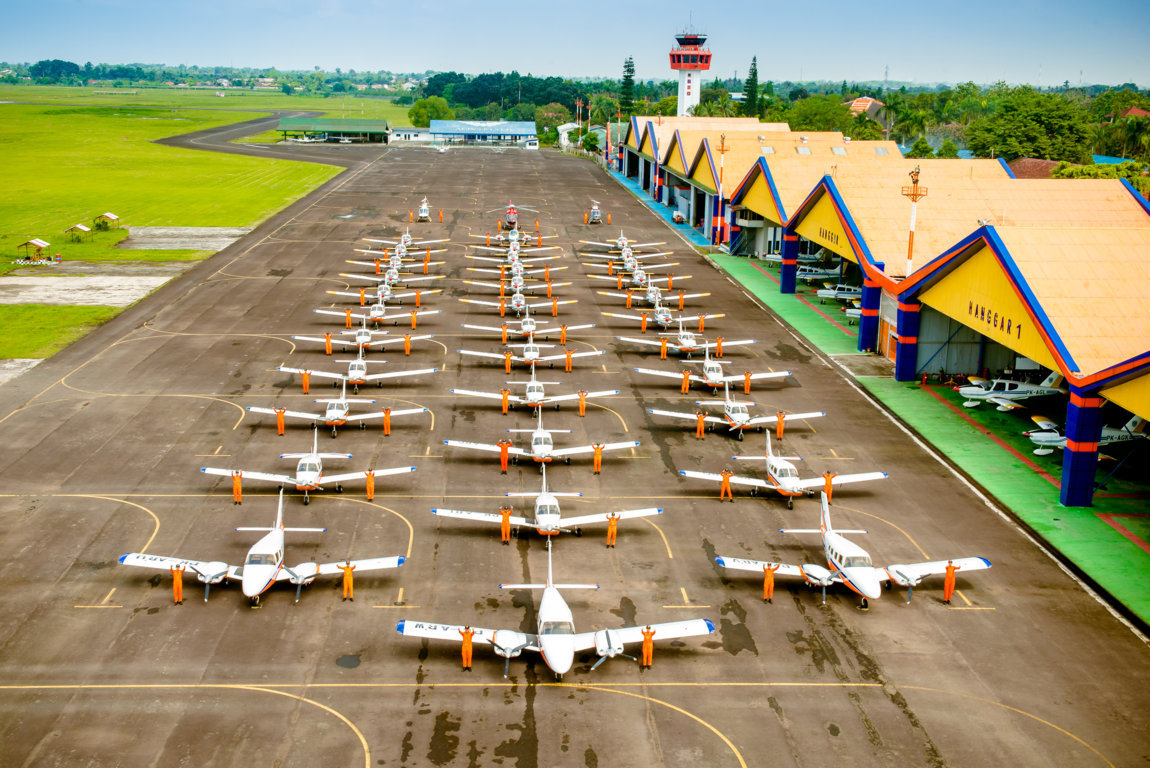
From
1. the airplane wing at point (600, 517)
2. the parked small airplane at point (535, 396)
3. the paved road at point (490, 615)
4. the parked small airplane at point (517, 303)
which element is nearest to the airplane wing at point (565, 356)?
the paved road at point (490, 615)

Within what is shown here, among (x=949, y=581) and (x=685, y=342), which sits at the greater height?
(x=685, y=342)

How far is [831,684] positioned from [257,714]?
21.3 metres

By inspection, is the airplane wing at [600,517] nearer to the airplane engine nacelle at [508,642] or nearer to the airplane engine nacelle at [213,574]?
the airplane engine nacelle at [508,642]

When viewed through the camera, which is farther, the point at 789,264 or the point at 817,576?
the point at 789,264

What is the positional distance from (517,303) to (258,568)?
50.6m

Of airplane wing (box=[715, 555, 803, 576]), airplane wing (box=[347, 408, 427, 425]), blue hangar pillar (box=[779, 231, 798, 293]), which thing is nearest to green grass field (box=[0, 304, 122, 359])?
airplane wing (box=[347, 408, 427, 425])

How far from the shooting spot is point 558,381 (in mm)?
71375

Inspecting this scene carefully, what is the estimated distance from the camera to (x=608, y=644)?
1426 inches

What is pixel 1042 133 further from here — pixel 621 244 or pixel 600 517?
pixel 600 517

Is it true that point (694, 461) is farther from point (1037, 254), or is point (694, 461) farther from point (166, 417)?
point (166, 417)

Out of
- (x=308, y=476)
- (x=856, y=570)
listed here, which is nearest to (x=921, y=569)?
(x=856, y=570)

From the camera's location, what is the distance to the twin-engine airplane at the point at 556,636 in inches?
1414

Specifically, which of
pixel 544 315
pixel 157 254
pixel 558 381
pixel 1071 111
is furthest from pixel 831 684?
pixel 1071 111

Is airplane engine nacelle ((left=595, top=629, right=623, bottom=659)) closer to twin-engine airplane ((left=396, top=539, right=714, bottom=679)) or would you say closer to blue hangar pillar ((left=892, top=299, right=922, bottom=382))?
twin-engine airplane ((left=396, top=539, right=714, bottom=679))
